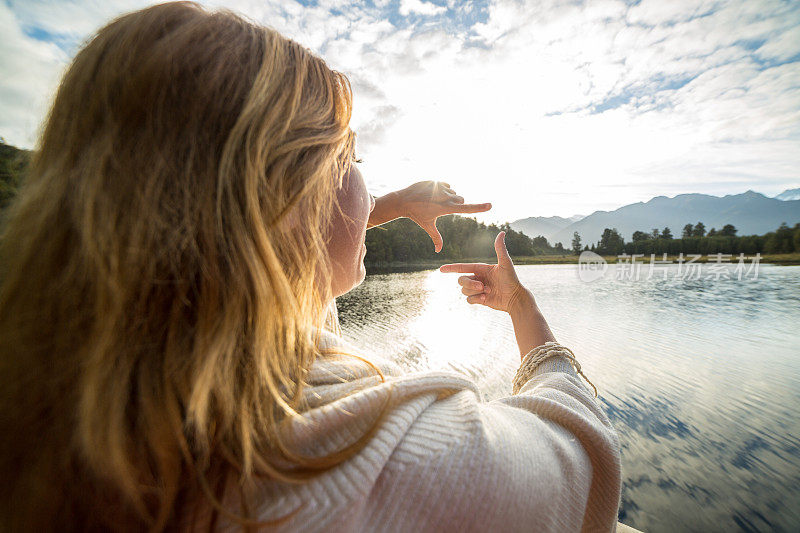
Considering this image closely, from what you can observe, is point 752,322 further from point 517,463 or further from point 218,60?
point 218,60

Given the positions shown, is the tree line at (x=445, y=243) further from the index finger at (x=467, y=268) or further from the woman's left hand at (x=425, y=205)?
the woman's left hand at (x=425, y=205)

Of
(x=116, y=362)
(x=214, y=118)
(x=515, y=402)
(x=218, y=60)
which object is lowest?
(x=515, y=402)

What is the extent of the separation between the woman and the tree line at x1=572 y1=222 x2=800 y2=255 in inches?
1910

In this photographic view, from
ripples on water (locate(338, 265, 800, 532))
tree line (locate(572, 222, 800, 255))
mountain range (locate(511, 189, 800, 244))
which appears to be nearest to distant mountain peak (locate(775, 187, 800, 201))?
mountain range (locate(511, 189, 800, 244))

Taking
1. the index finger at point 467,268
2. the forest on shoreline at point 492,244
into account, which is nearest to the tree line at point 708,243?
the forest on shoreline at point 492,244

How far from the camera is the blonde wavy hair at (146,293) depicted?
504 millimetres

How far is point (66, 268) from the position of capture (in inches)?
20.7

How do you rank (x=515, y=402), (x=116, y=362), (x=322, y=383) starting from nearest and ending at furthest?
(x=116, y=362) < (x=322, y=383) < (x=515, y=402)

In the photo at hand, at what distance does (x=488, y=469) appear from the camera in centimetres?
55

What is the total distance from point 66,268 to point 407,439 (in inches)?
24.7

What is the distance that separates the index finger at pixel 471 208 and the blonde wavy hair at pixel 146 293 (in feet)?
3.42

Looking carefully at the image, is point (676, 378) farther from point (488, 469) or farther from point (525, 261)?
point (525, 261)

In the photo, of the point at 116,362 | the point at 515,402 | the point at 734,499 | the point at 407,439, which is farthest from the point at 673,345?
the point at 116,362

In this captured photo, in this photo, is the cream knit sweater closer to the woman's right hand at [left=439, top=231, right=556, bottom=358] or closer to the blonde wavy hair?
the blonde wavy hair
